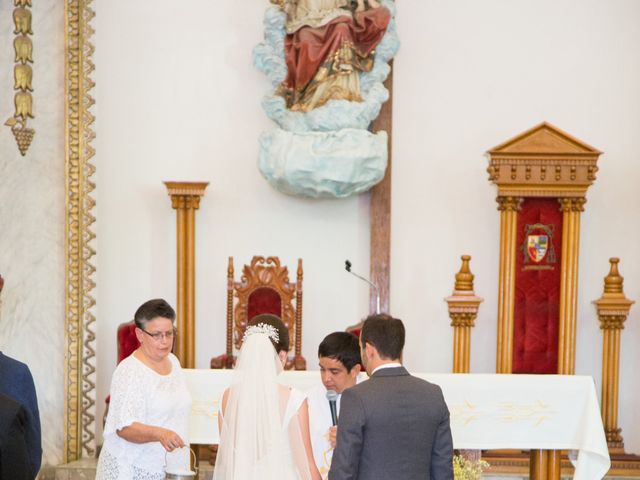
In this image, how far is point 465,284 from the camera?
Answer: 648 cm

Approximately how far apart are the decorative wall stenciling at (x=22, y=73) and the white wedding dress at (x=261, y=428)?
12.2 feet

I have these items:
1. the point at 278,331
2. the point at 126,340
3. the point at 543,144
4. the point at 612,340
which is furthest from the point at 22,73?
the point at 612,340

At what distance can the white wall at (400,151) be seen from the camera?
276 inches

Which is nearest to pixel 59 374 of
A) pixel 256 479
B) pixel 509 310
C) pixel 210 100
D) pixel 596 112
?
pixel 210 100

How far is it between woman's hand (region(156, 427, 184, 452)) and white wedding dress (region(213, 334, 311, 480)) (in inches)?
9.5

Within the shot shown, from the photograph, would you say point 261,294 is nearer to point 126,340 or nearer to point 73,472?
point 126,340

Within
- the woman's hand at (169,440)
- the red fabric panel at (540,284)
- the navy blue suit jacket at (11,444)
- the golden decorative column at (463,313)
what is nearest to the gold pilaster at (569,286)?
the red fabric panel at (540,284)

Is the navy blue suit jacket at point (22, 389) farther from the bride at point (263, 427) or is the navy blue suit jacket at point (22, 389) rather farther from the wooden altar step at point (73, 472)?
the wooden altar step at point (73, 472)

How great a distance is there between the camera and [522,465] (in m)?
6.49

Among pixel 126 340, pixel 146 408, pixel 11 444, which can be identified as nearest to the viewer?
pixel 11 444

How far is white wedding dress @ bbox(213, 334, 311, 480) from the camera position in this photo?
3.35 metres

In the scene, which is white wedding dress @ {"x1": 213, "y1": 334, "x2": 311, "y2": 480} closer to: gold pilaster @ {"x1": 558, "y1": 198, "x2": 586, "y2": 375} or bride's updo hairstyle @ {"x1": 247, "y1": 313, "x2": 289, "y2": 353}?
bride's updo hairstyle @ {"x1": 247, "y1": 313, "x2": 289, "y2": 353}

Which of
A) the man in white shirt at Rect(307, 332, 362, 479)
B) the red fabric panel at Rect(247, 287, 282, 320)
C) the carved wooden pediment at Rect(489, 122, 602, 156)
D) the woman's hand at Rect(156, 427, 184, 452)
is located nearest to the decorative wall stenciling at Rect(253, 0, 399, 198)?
the red fabric panel at Rect(247, 287, 282, 320)

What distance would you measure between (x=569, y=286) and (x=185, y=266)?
276 centimetres
